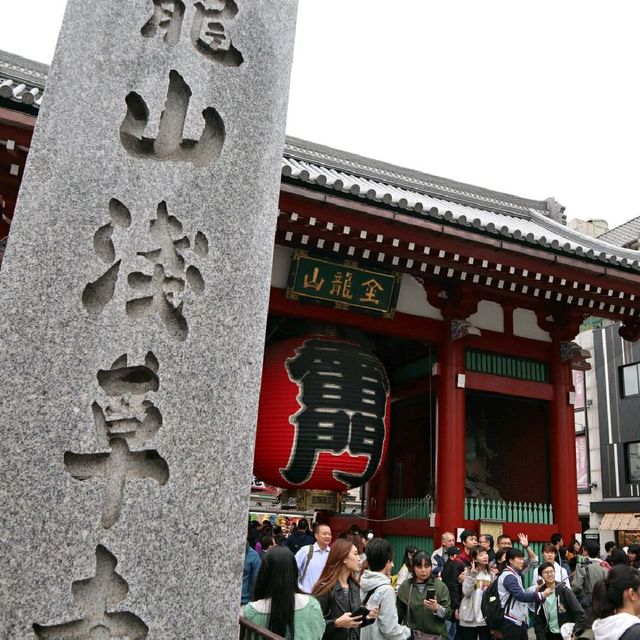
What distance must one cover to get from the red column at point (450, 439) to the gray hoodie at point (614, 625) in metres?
5.10

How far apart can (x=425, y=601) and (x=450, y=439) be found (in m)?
3.39

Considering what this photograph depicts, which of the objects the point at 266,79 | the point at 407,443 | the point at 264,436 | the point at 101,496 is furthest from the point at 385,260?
the point at 101,496

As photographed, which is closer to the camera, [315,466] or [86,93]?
[86,93]

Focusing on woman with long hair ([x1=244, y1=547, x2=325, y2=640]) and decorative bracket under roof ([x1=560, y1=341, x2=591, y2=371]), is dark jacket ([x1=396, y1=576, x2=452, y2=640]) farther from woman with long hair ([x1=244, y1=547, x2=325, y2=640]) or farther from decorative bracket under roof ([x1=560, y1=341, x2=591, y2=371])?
decorative bracket under roof ([x1=560, y1=341, x2=591, y2=371])

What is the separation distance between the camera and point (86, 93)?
8.43ft

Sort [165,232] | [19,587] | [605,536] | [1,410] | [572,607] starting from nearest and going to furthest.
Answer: [19,587] → [1,410] → [165,232] → [572,607] → [605,536]

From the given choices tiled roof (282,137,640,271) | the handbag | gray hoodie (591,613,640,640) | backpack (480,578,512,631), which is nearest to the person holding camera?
the handbag

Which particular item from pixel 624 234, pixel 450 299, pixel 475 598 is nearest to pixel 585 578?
pixel 475 598

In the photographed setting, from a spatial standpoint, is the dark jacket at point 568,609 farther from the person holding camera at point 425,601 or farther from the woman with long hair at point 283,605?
the woman with long hair at point 283,605

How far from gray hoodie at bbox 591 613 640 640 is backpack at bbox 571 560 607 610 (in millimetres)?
3410

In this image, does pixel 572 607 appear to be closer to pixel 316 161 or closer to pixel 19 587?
pixel 19 587

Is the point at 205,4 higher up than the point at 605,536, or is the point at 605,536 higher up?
the point at 205,4

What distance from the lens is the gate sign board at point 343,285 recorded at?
306 inches

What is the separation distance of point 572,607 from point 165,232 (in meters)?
4.53
